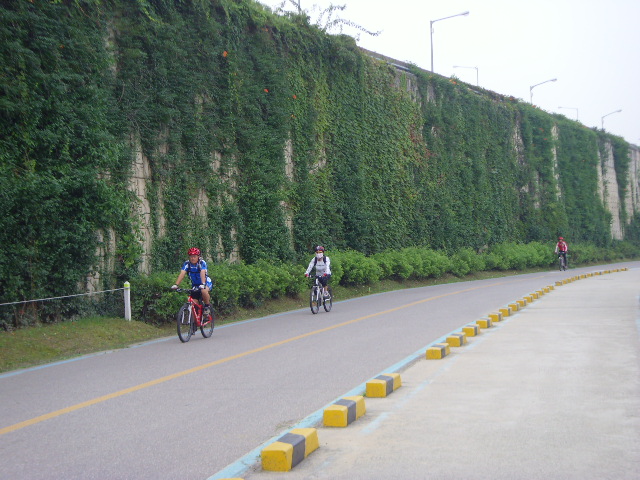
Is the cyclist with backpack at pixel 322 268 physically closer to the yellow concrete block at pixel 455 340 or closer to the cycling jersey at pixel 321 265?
the cycling jersey at pixel 321 265

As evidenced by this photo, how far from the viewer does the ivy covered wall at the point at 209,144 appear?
14336 mm

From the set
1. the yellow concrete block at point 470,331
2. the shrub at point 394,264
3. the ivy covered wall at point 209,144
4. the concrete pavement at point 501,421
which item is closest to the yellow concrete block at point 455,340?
the concrete pavement at point 501,421

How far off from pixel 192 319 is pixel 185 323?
0.30m

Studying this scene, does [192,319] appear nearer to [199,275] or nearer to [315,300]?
[199,275]

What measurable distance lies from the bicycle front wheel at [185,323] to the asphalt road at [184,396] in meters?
0.29

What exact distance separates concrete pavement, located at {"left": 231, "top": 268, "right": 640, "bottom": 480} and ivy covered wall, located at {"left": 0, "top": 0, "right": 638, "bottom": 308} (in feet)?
26.7

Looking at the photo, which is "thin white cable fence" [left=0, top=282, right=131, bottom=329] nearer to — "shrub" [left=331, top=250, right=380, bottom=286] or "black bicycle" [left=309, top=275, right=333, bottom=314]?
"black bicycle" [left=309, top=275, right=333, bottom=314]

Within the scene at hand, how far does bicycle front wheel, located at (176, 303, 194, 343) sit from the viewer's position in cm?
1379

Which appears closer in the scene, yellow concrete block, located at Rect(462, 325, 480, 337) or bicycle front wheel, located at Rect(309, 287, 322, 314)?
yellow concrete block, located at Rect(462, 325, 480, 337)

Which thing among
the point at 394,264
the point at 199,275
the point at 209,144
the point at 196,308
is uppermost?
the point at 209,144

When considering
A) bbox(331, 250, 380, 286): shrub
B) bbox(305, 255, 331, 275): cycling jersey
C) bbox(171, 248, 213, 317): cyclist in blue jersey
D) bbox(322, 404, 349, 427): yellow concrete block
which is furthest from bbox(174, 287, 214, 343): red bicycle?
bbox(331, 250, 380, 286): shrub

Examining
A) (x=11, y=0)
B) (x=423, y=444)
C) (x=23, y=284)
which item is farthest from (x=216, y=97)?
(x=423, y=444)

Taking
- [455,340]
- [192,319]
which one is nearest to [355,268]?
[192,319]

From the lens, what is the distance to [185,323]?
14023mm
